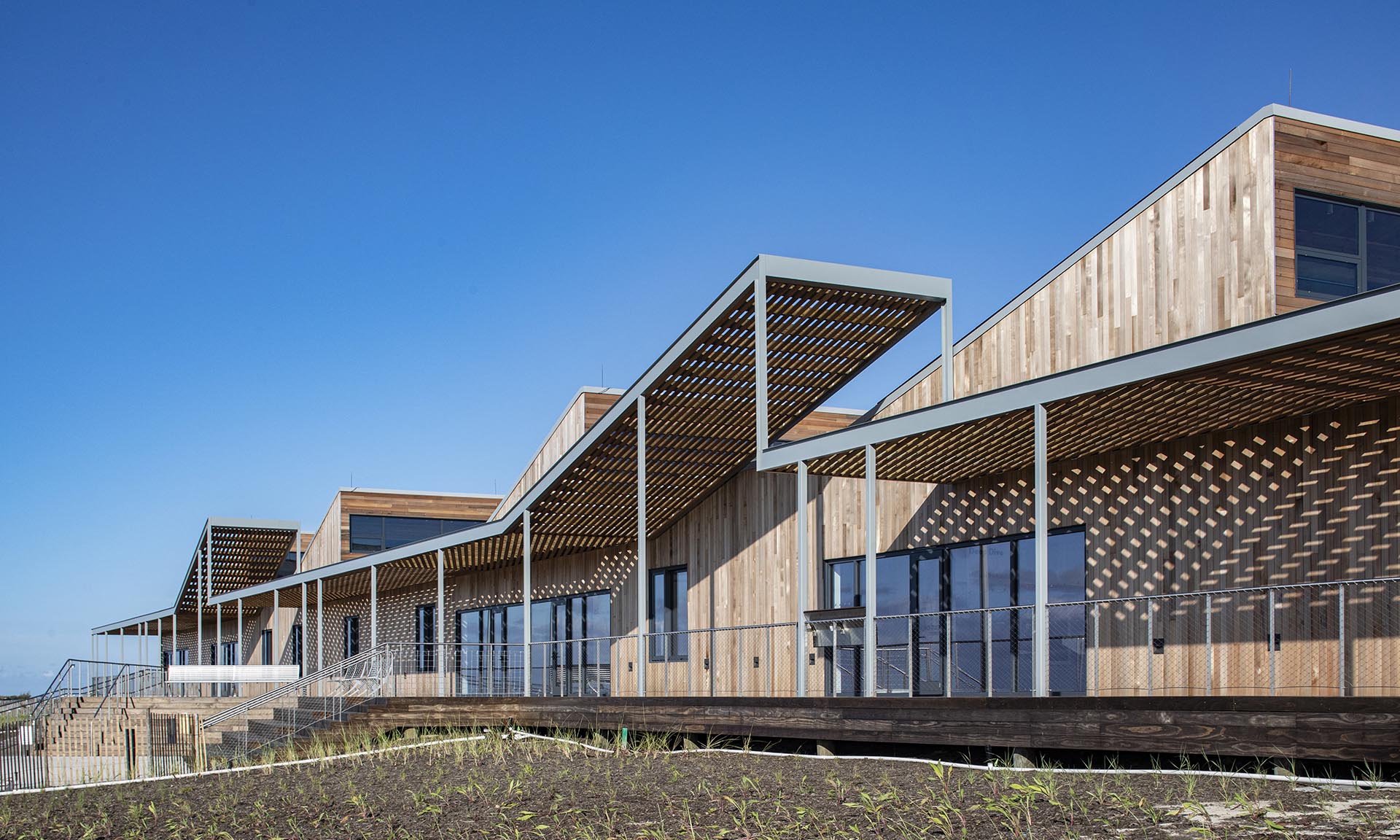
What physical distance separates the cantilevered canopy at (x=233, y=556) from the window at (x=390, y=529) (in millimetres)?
2134

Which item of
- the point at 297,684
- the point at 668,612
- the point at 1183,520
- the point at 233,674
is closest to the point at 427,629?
the point at 233,674

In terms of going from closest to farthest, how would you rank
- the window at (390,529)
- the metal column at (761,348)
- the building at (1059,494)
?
1. the building at (1059,494)
2. the metal column at (761,348)
3. the window at (390,529)

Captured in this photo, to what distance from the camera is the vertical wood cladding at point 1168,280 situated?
13766 mm

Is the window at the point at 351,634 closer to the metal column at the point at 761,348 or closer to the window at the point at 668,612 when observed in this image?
the window at the point at 668,612

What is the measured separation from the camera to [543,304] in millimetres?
30656

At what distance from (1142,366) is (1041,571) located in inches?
76.7

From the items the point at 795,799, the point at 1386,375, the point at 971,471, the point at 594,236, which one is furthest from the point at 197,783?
the point at 594,236

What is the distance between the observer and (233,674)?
2983 cm

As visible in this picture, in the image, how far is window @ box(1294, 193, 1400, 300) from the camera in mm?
13883

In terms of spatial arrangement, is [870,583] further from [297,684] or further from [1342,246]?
[297,684]

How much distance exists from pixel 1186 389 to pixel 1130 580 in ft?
11.4

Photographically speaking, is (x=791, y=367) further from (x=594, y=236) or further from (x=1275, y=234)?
(x=594, y=236)

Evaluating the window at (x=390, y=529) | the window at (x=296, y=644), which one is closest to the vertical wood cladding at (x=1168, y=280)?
the window at (x=390, y=529)

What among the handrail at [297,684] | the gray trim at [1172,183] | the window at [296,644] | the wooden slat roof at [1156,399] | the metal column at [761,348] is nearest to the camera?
the wooden slat roof at [1156,399]
